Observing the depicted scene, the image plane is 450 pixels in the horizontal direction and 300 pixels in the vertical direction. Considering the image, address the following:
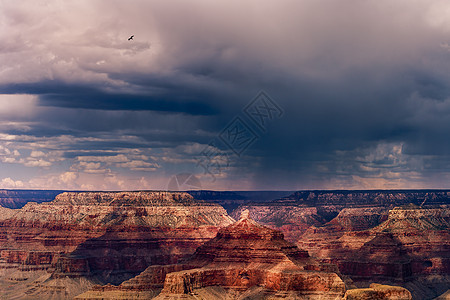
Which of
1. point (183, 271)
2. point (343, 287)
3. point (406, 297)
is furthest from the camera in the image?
point (183, 271)

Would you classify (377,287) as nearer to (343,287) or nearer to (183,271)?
(343,287)

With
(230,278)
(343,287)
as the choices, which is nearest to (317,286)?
(343,287)

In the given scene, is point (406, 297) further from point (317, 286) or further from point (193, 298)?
point (193, 298)

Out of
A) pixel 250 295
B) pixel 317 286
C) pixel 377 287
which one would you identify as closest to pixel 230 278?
pixel 250 295

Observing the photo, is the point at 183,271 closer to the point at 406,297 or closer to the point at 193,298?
the point at 193,298

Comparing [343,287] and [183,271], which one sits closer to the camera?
[343,287]

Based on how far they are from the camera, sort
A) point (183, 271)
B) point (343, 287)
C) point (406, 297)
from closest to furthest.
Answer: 1. point (406, 297)
2. point (343, 287)
3. point (183, 271)

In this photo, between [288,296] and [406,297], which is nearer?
[406,297]
